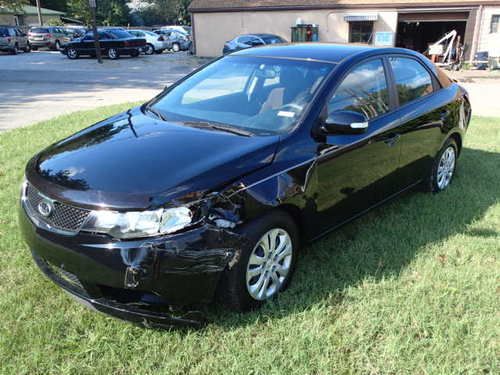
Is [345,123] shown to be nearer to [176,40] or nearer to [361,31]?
[361,31]

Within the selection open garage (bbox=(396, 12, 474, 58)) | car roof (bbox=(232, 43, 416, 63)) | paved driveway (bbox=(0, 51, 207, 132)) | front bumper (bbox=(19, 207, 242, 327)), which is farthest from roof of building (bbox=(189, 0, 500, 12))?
front bumper (bbox=(19, 207, 242, 327))

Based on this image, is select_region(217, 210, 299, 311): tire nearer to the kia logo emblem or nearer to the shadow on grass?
the shadow on grass

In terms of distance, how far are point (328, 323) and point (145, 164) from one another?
4.84ft

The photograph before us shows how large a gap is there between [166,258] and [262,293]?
2.62 ft

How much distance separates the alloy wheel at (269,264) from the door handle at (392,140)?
1400mm

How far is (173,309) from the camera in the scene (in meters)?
2.68

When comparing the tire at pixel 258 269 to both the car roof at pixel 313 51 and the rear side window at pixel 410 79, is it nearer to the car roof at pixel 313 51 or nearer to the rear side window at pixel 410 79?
the car roof at pixel 313 51

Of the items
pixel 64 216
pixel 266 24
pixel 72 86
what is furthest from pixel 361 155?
pixel 266 24

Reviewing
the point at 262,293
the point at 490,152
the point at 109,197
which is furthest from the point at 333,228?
the point at 490,152

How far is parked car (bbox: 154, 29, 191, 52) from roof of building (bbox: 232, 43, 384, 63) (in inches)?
1200

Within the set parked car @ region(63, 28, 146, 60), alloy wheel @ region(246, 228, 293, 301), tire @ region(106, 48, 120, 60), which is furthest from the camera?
tire @ region(106, 48, 120, 60)

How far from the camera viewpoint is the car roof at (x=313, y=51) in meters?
3.78

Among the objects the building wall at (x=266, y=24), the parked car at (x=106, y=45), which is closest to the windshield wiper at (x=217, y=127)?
the building wall at (x=266, y=24)

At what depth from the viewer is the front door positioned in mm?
3406
